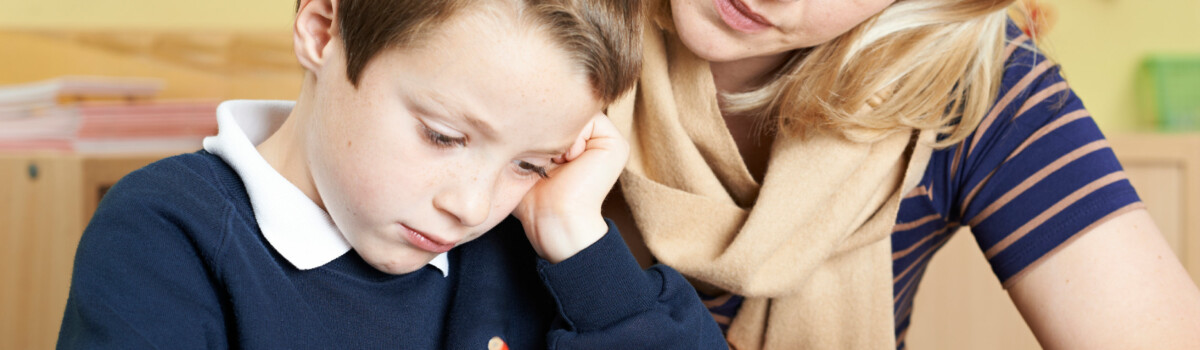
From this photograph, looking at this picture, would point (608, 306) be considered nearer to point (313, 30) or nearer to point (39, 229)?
point (313, 30)

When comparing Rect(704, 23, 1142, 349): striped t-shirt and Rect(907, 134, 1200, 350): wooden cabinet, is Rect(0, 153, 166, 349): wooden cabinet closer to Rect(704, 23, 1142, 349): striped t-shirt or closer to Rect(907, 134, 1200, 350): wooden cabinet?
Rect(704, 23, 1142, 349): striped t-shirt

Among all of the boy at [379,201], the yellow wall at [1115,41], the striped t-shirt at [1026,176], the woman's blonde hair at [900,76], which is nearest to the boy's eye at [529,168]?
the boy at [379,201]

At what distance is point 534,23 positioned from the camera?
2.28 feet

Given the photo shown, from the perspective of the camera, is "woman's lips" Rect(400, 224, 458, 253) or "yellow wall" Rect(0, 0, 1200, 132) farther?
"yellow wall" Rect(0, 0, 1200, 132)

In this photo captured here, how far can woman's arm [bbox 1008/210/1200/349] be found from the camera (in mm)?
941

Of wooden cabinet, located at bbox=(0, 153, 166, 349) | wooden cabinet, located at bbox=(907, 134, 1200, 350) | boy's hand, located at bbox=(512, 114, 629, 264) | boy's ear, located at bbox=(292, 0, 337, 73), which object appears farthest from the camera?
wooden cabinet, located at bbox=(907, 134, 1200, 350)

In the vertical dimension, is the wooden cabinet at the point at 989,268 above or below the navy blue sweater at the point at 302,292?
below

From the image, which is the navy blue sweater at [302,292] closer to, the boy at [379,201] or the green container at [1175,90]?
the boy at [379,201]

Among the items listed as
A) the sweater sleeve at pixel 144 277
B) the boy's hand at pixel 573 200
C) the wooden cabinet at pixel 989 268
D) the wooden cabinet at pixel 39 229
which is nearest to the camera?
the sweater sleeve at pixel 144 277

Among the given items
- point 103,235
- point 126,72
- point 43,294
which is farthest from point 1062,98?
point 126,72

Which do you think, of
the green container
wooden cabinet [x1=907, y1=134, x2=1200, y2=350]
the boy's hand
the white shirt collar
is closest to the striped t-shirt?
the boy's hand

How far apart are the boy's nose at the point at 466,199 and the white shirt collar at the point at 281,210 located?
120 millimetres

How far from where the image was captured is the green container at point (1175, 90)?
2.26 metres

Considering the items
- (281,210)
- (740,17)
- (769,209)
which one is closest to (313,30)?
(281,210)
